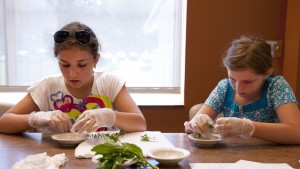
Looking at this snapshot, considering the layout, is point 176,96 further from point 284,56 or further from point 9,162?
point 9,162

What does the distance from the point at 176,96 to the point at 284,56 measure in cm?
89

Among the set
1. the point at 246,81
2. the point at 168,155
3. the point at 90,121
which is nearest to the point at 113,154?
the point at 168,155

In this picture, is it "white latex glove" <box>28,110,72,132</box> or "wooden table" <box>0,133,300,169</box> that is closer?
"wooden table" <box>0,133,300,169</box>

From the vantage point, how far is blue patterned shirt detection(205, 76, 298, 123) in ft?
5.06

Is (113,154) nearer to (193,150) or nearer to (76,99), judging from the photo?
(193,150)

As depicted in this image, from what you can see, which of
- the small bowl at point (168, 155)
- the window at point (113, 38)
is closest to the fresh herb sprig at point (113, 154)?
the small bowl at point (168, 155)

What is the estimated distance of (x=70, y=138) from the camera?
51.0 inches

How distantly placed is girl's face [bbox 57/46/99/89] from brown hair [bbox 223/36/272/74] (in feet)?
2.22

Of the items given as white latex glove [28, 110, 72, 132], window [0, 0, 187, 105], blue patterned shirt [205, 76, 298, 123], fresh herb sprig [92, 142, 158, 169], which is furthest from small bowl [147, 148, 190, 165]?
window [0, 0, 187, 105]

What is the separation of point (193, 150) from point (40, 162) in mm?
560

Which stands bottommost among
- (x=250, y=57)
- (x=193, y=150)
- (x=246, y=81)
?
(x=193, y=150)

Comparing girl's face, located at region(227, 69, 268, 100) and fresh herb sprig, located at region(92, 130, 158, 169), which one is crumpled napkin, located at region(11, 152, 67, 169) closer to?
fresh herb sprig, located at region(92, 130, 158, 169)

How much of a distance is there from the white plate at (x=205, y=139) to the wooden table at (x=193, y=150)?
2 cm

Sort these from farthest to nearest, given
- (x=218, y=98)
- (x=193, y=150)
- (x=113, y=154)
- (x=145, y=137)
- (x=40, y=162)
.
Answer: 1. (x=218, y=98)
2. (x=145, y=137)
3. (x=193, y=150)
4. (x=40, y=162)
5. (x=113, y=154)
